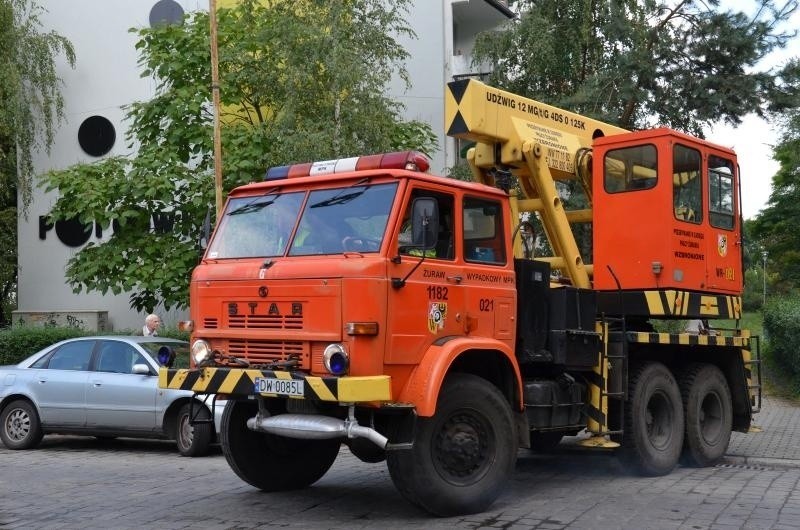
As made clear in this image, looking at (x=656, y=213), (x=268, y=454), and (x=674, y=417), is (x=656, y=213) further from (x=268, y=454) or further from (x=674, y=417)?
(x=268, y=454)

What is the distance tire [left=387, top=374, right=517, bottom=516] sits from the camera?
297 inches

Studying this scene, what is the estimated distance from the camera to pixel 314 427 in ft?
24.6

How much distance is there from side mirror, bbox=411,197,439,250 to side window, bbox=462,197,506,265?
0.81m

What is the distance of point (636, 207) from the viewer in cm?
1080

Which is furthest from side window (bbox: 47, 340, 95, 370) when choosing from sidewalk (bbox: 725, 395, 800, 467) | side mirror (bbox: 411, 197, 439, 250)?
sidewalk (bbox: 725, 395, 800, 467)

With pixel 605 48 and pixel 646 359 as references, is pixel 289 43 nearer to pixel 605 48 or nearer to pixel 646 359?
pixel 605 48

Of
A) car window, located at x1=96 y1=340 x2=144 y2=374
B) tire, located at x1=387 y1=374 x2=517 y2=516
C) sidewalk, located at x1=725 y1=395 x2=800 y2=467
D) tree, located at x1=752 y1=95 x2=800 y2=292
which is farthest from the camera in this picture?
tree, located at x1=752 y1=95 x2=800 y2=292

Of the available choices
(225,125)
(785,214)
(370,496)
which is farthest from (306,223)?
(785,214)

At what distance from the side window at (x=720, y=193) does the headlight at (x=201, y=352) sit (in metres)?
5.91

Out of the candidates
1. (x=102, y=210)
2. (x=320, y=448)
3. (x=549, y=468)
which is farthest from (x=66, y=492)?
(x=102, y=210)

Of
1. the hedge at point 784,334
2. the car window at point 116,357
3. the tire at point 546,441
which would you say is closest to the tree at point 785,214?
the hedge at point 784,334

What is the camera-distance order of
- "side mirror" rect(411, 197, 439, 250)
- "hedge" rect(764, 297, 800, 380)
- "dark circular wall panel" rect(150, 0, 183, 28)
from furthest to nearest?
"dark circular wall panel" rect(150, 0, 183, 28) → "hedge" rect(764, 297, 800, 380) → "side mirror" rect(411, 197, 439, 250)

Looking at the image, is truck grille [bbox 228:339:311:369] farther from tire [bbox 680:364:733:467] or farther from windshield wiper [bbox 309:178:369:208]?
tire [bbox 680:364:733:467]

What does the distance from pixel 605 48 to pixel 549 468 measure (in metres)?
13.2
